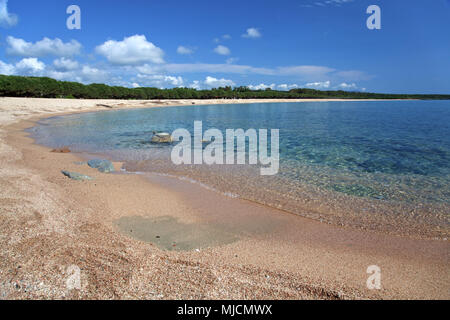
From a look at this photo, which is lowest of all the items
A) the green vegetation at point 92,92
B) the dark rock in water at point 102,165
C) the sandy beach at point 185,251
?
the sandy beach at point 185,251

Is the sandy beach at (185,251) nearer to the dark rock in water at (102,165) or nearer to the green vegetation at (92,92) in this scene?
the dark rock in water at (102,165)

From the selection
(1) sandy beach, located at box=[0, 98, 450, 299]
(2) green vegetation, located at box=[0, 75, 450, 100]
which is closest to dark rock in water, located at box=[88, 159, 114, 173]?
(1) sandy beach, located at box=[0, 98, 450, 299]

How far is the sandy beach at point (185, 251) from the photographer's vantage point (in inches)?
146

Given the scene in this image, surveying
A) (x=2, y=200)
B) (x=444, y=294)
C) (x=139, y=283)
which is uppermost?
(x=2, y=200)

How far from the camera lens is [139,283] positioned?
3711mm

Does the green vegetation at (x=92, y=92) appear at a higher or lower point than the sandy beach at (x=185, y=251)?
higher

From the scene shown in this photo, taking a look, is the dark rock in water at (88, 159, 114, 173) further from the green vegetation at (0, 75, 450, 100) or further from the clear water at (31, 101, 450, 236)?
the green vegetation at (0, 75, 450, 100)

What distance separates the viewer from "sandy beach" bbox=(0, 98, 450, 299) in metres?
3.71

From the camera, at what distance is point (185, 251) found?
193 inches

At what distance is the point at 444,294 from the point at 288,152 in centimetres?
1095

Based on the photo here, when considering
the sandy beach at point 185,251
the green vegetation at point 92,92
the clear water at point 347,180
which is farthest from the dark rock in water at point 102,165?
the green vegetation at point 92,92
